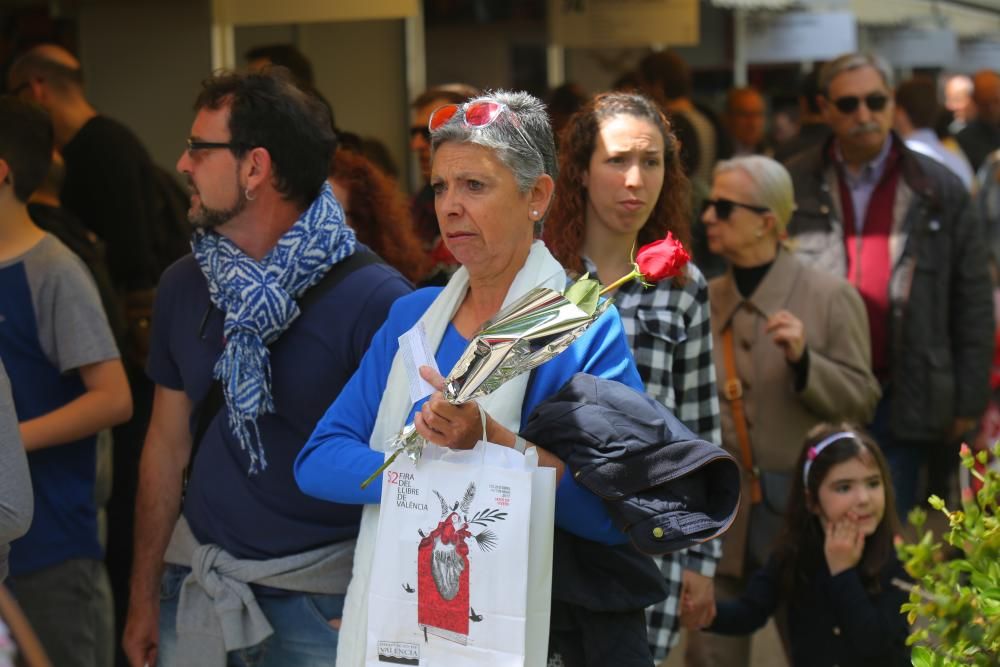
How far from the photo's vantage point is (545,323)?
97.0 inches

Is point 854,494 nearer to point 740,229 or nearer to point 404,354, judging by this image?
point 740,229

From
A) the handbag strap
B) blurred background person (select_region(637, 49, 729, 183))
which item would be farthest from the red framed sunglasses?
blurred background person (select_region(637, 49, 729, 183))

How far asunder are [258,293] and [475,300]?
0.61 metres

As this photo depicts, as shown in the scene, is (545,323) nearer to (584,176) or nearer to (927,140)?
(584,176)

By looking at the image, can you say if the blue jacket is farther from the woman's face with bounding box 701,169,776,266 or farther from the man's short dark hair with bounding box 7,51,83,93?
the man's short dark hair with bounding box 7,51,83,93

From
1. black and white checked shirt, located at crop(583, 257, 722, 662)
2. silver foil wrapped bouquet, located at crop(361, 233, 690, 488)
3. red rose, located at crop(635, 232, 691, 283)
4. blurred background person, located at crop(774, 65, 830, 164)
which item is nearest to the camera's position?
silver foil wrapped bouquet, located at crop(361, 233, 690, 488)

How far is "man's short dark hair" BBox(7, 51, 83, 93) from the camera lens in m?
5.91

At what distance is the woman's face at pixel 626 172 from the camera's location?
3.73m

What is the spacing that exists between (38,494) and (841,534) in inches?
88.1

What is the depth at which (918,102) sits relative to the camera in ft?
29.9

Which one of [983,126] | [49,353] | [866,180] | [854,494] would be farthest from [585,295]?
[983,126]

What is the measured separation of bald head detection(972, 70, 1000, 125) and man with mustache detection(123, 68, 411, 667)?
9161 millimetres

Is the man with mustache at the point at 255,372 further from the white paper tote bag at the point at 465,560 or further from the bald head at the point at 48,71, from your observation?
the bald head at the point at 48,71

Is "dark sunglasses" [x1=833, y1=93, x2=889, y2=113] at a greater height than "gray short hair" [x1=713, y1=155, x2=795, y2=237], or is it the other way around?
"dark sunglasses" [x1=833, y1=93, x2=889, y2=113]
